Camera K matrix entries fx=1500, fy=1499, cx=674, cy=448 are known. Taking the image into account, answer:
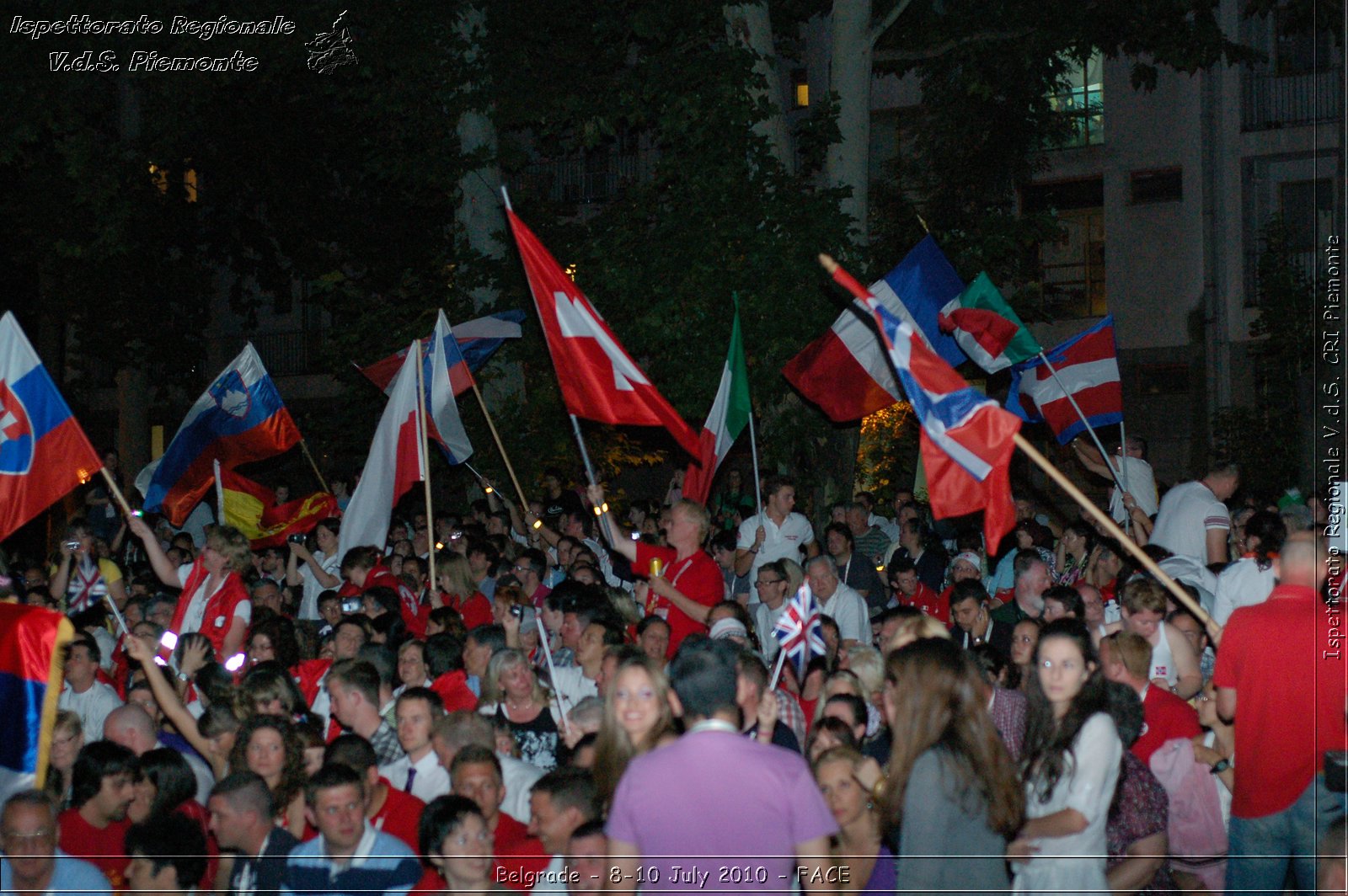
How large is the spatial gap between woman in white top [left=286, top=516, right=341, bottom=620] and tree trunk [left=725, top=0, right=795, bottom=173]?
6.37m

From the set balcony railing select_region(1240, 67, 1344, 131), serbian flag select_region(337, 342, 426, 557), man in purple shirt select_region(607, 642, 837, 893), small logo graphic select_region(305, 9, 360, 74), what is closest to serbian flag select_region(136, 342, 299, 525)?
serbian flag select_region(337, 342, 426, 557)

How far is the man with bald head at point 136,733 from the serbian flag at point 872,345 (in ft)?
24.7

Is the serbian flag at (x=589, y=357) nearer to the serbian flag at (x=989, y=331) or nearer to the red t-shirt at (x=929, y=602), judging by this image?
the red t-shirt at (x=929, y=602)

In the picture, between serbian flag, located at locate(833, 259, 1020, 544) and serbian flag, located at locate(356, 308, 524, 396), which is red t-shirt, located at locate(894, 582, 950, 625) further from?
serbian flag, located at locate(356, 308, 524, 396)

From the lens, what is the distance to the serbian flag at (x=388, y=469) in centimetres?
1122

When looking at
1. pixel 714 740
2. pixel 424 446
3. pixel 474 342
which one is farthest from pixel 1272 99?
pixel 714 740

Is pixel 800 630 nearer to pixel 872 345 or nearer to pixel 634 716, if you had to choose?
pixel 634 716

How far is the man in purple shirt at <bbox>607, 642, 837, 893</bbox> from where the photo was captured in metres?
4.27

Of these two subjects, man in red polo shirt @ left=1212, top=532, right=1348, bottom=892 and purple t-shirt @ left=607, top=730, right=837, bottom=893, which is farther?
man in red polo shirt @ left=1212, top=532, right=1348, bottom=892

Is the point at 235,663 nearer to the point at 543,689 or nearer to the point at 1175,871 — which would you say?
the point at 543,689

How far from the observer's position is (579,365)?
33.7 feet

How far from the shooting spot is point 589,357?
33.6 ft

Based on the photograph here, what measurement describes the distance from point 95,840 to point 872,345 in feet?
28.3

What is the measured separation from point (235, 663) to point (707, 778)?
582cm
